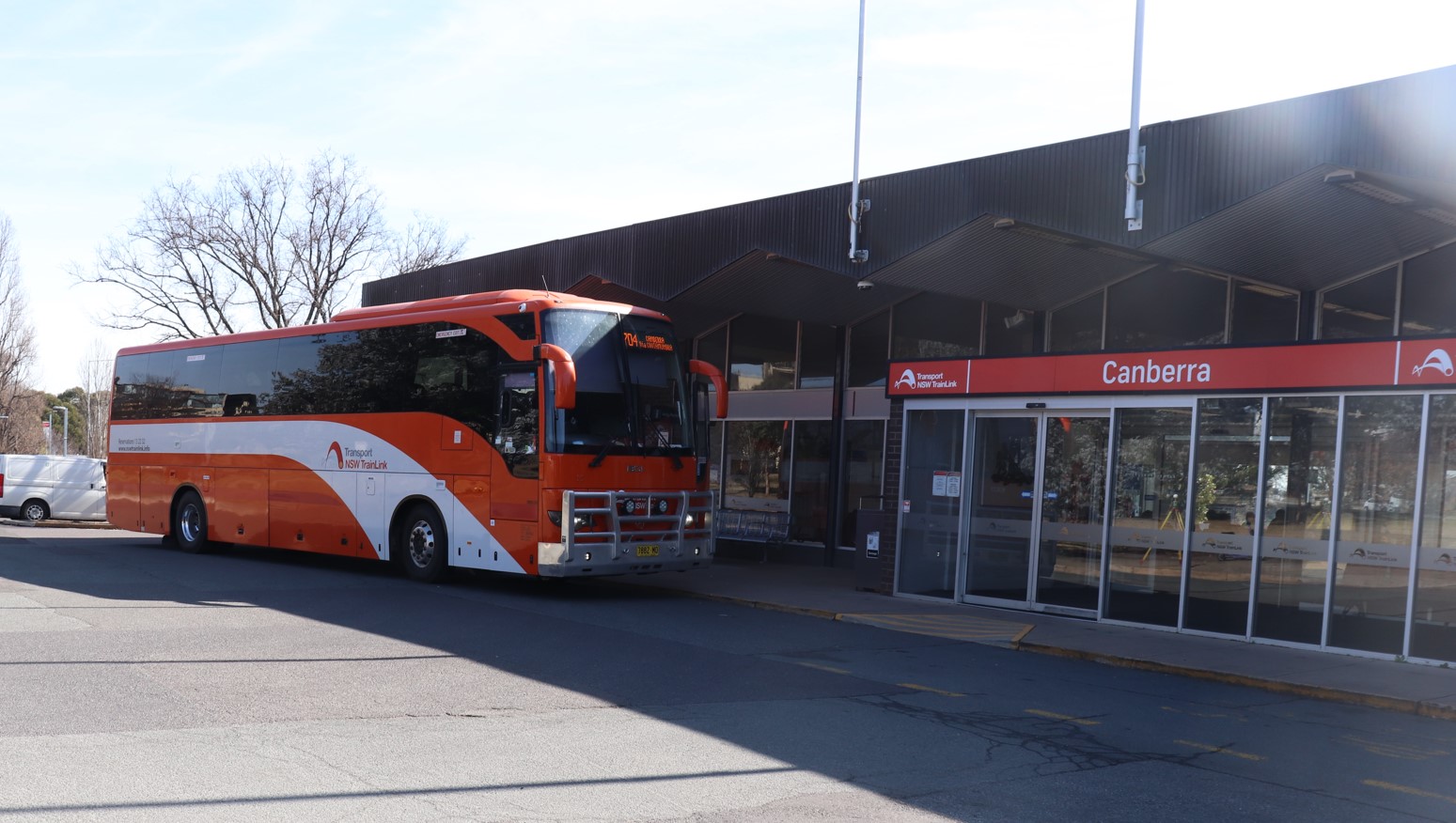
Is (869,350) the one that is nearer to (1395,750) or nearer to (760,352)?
(760,352)

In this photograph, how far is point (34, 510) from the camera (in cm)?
2875

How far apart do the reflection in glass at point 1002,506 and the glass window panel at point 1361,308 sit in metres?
4.10

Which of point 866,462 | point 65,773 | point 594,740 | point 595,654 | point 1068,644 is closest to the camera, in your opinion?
point 65,773

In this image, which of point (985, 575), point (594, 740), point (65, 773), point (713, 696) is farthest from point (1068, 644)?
point (65, 773)

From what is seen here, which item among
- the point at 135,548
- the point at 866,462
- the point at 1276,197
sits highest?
the point at 1276,197

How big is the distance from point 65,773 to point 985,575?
11.8 meters

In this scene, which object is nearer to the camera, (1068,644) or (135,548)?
(1068,644)

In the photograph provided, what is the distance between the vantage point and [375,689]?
8.91 m

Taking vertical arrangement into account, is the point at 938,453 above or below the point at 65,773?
above

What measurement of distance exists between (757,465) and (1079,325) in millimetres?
7075

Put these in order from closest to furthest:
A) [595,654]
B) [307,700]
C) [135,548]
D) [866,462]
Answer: [307,700] < [595,654] < [866,462] < [135,548]

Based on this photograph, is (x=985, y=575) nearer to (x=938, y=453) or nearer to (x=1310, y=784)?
(x=938, y=453)

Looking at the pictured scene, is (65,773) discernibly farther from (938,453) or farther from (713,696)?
(938,453)

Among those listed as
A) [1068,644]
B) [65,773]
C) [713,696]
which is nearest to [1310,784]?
[713,696]
